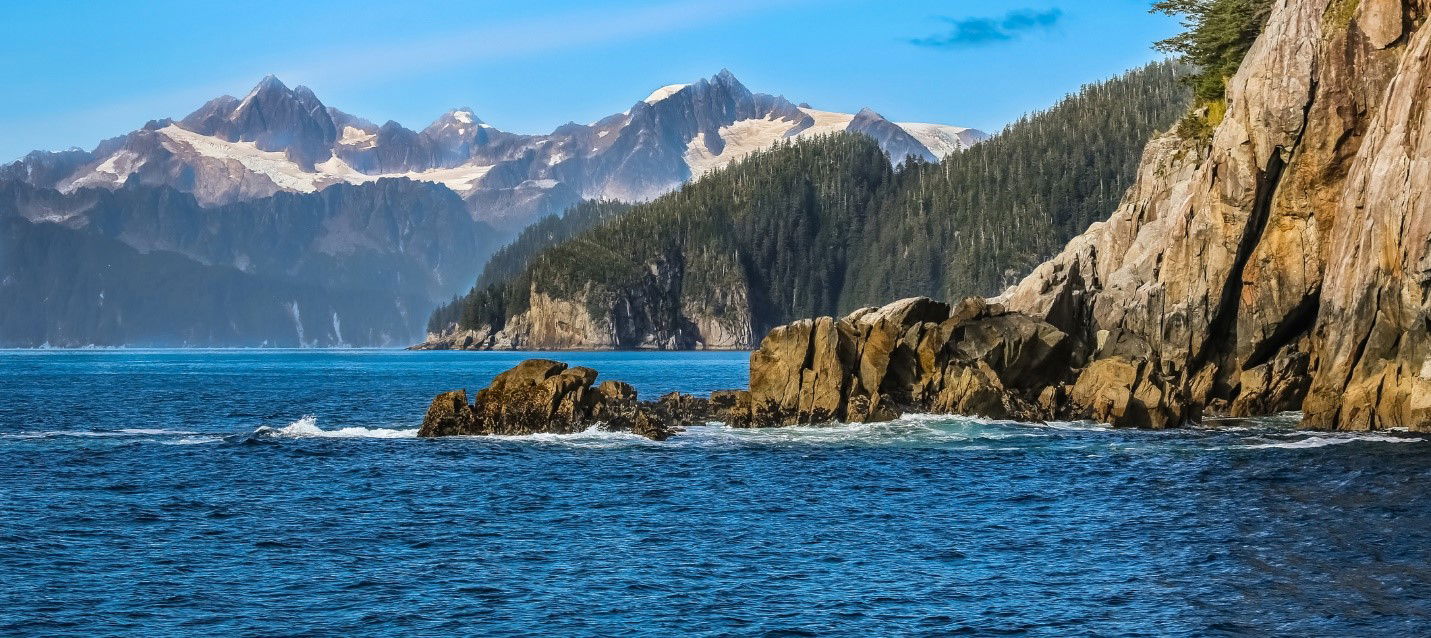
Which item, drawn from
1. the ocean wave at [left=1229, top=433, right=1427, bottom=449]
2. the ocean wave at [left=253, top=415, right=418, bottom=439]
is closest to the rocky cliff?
the ocean wave at [left=1229, top=433, right=1427, bottom=449]

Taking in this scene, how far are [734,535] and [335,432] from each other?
44.8m

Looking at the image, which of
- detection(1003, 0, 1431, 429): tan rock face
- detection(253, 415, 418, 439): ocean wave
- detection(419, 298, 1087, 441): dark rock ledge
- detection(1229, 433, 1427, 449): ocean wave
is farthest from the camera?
detection(253, 415, 418, 439): ocean wave

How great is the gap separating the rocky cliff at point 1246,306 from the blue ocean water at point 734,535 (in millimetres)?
5584

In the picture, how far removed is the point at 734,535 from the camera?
140ft

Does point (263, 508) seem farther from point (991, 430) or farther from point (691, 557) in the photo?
point (991, 430)

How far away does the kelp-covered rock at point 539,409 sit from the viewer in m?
76.2

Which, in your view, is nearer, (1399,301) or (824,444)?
(1399,301)

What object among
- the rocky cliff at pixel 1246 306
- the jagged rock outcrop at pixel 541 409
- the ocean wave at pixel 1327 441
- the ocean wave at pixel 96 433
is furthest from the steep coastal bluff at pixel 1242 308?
the ocean wave at pixel 96 433

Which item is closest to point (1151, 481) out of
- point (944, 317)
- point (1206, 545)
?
point (1206, 545)

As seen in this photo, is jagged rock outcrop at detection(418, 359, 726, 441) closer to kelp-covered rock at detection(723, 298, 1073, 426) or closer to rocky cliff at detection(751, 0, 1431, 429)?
kelp-covered rock at detection(723, 298, 1073, 426)

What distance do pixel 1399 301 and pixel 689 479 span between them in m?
33.7

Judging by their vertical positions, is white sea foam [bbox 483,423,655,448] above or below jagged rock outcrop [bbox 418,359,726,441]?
below

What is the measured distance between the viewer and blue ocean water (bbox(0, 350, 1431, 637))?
31.5 metres

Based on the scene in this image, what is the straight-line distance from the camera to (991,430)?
74062 millimetres
